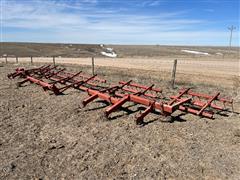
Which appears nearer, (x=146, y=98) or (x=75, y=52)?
(x=146, y=98)

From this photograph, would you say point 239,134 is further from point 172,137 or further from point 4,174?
point 4,174

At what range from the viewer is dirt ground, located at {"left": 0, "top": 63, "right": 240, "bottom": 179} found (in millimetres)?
4359

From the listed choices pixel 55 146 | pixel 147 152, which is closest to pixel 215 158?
pixel 147 152

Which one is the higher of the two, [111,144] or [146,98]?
[146,98]

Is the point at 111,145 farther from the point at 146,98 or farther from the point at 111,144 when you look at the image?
the point at 146,98

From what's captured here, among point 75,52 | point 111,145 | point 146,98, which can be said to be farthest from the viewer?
point 75,52

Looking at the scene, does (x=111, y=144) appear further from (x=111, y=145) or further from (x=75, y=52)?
(x=75, y=52)

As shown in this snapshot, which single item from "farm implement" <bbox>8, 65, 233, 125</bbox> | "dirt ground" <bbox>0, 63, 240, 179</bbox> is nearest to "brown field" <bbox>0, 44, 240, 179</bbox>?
"dirt ground" <bbox>0, 63, 240, 179</bbox>

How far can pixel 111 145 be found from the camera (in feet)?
17.5

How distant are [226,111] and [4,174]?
6.24m

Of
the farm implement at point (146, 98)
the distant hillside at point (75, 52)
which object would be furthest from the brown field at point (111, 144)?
the distant hillside at point (75, 52)

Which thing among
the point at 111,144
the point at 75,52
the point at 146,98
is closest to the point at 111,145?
the point at 111,144

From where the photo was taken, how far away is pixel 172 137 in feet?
18.9

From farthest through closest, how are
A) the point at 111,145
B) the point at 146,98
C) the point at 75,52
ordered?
the point at 75,52 → the point at 146,98 → the point at 111,145
